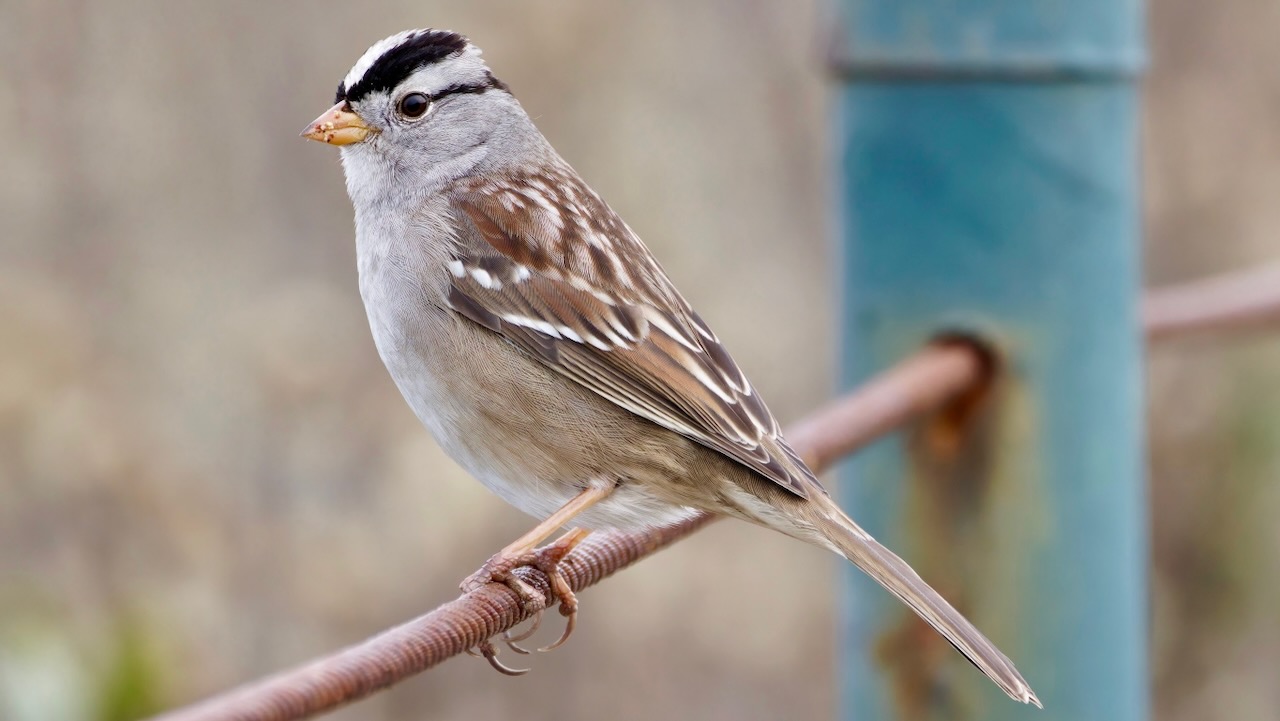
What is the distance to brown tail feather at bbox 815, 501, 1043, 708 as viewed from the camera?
7.14 ft

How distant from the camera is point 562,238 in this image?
8.91ft

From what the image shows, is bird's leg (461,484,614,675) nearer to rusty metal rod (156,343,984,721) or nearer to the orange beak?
rusty metal rod (156,343,984,721)

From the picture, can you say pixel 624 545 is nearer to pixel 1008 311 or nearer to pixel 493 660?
pixel 493 660

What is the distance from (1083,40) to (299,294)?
2.76m

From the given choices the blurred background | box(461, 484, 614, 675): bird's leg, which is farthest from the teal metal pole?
the blurred background

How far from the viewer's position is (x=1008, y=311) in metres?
2.69

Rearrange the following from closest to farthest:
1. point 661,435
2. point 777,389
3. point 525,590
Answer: point 525,590 < point 661,435 < point 777,389

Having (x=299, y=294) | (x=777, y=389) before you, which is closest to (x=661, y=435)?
(x=299, y=294)

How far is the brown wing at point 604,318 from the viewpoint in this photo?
2.49m

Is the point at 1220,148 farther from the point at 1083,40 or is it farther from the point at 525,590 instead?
the point at 525,590

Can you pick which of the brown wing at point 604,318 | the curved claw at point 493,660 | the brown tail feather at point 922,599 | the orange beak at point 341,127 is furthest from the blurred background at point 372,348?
the brown tail feather at point 922,599

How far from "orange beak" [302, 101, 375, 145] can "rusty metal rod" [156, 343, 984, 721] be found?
2.75ft

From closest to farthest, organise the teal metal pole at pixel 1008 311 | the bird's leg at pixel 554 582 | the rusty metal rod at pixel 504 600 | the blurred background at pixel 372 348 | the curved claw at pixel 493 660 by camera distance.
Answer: the rusty metal rod at pixel 504 600 < the curved claw at pixel 493 660 < the bird's leg at pixel 554 582 < the teal metal pole at pixel 1008 311 < the blurred background at pixel 372 348

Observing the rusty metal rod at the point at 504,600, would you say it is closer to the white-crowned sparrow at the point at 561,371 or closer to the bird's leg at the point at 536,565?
the bird's leg at the point at 536,565
